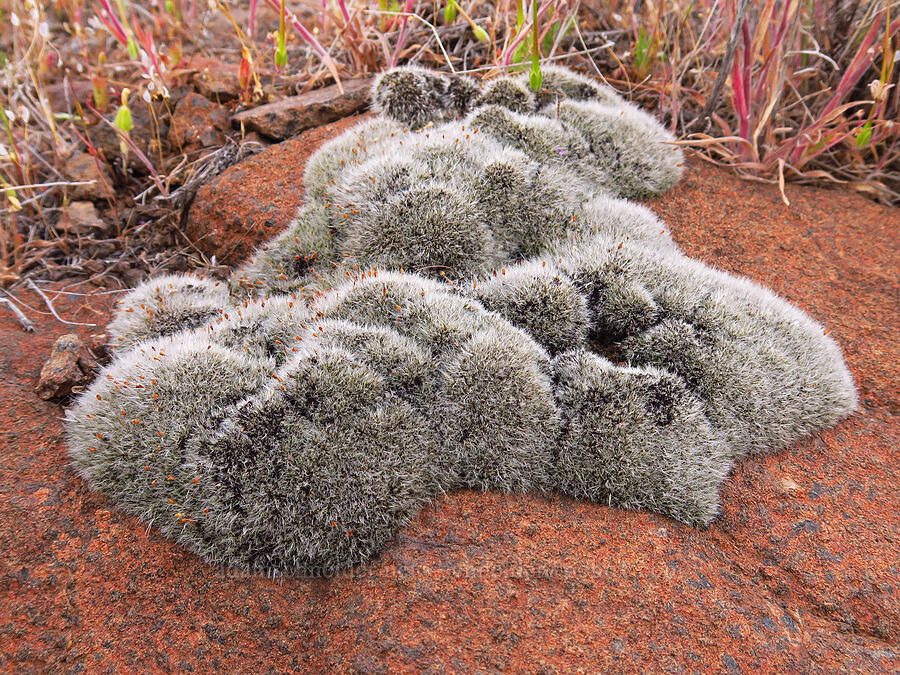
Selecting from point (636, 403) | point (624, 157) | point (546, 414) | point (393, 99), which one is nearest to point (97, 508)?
point (546, 414)

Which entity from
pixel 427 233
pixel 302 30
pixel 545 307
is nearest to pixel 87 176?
pixel 302 30

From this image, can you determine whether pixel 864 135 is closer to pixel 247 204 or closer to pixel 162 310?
pixel 247 204

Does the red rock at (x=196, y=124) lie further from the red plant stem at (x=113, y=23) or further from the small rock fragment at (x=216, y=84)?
the red plant stem at (x=113, y=23)

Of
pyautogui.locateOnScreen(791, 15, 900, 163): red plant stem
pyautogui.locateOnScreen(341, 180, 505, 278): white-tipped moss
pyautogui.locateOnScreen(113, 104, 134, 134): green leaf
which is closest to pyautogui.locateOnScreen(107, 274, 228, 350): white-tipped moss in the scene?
pyautogui.locateOnScreen(341, 180, 505, 278): white-tipped moss

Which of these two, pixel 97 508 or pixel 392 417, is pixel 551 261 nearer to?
pixel 392 417

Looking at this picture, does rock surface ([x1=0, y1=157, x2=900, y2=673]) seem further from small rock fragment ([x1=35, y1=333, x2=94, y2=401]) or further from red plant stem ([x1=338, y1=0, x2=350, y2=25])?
red plant stem ([x1=338, y1=0, x2=350, y2=25])

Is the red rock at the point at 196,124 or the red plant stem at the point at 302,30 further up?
the red plant stem at the point at 302,30

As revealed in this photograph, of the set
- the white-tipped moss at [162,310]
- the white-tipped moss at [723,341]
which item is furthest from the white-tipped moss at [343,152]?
the white-tipped moss at [723,341]
